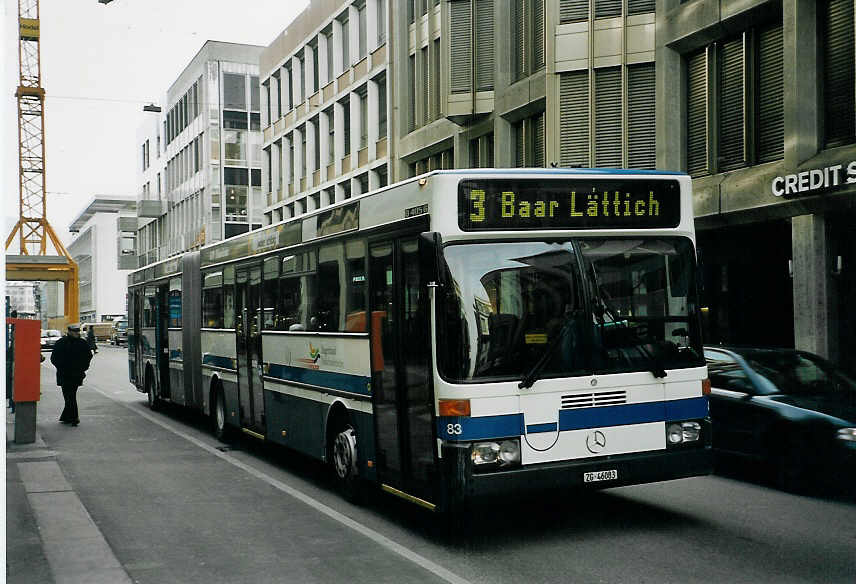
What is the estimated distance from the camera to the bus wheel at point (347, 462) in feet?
31.3

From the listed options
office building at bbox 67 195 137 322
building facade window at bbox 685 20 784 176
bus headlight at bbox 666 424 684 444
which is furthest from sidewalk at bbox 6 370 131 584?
office building at bbox 67 195 137 322

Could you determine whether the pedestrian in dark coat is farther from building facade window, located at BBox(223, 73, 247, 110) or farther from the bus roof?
building facade window, located at BBox(223, 73, 247, 110)

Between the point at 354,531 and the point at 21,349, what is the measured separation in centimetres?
872

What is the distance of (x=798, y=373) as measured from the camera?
10.9 meters

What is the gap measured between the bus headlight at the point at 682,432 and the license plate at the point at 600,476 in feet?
2.01

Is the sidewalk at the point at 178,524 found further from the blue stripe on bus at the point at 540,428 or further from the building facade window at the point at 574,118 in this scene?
the building facade window at the point at 574,118

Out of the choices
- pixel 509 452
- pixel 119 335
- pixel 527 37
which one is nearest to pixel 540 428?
pixel 509 452

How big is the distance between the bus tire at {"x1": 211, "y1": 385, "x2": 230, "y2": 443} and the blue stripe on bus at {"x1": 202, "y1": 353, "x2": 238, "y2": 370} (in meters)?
0.39

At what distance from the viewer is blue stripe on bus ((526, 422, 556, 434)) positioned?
296 inches

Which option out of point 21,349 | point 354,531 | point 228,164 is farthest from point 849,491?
point 228,164

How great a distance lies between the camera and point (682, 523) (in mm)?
8406

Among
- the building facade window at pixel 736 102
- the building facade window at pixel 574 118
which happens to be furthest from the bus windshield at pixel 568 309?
the building facade window at pixel 574 118

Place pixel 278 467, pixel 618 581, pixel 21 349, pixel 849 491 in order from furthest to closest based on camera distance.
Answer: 1. pixel 21 349
2. pixel 278 467
3. pixel 849 491
4. pixel 618 581

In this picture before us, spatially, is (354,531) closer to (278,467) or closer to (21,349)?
(278,467)
